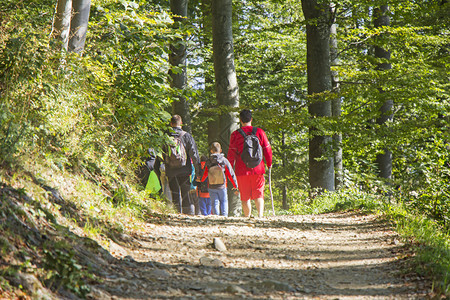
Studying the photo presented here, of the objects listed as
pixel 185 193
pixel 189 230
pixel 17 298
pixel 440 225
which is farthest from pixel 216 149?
pixel 17 298

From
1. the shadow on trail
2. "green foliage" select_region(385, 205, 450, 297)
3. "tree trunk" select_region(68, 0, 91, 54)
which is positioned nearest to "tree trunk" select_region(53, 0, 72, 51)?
"tree trunk" select_region(68, 0, 91, 54)

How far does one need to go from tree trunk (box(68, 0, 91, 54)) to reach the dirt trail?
2.77 m

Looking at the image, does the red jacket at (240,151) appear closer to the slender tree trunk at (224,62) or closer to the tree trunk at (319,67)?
the slender tree trunk at (224,62)

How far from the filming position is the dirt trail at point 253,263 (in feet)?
12.2

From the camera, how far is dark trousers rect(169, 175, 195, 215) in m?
8.79

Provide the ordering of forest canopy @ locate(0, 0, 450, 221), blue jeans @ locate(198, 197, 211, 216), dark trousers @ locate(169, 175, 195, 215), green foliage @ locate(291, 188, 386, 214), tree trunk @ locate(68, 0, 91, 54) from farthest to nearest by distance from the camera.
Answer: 1. blue jeans @ locate(198, 197, 211, 216)
2. green foliage @ locate(291, 188, 386, 214)
3. dark trousers @ locate(169, 175, 195, 215)
4. tree trunk @ locate(68, 0, 91, 54)
5. forest canopy @ locate(0, 0, 450, 221)

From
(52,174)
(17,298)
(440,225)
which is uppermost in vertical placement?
(52,174)

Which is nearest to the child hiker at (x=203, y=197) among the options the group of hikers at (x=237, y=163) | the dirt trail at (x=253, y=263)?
the group of hikers at (x=237, y=163)

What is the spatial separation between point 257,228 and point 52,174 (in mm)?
3243

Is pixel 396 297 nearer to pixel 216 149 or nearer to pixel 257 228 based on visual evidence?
pixel 257 228

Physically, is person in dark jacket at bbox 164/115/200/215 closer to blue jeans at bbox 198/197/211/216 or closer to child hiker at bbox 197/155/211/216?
child hiker at bbox 197/155/211/216

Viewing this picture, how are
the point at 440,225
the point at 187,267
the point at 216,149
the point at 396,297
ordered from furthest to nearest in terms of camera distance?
the point at 216,149, the point at 440,225, the point at 187,267, the point at 396,297

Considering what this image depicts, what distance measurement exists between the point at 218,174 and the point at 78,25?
4531mm

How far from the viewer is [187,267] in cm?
433
